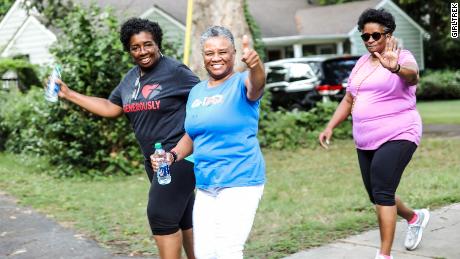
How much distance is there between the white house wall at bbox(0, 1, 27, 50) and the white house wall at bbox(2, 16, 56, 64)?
1802mm

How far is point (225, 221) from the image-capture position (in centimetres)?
356

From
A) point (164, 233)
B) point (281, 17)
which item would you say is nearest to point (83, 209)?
point (164, 233)

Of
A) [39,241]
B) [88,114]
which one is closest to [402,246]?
[39,241]

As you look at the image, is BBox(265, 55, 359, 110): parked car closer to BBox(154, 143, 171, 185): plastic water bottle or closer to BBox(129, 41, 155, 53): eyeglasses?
BBox(129, 41, 155, 53): eyeglasses

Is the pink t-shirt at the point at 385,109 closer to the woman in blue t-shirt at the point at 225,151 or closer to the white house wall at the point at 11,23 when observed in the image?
the woman in blue t-shirt at the point at 225,151

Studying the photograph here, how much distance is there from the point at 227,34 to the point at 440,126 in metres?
12.4

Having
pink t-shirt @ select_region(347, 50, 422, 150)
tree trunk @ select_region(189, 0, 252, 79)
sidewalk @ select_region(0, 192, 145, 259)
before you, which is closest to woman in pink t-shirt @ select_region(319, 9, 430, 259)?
pink t-shirt @ select_region(347, 50, 422, 150)

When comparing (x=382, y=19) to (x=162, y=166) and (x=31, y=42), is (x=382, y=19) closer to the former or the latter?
(x=162, y=166)

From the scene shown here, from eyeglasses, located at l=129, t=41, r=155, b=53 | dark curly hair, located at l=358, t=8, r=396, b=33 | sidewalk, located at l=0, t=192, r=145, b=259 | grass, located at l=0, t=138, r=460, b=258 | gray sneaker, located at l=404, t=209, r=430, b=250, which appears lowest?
grass, located at l=0, t=138, r=460, b=258

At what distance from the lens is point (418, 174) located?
27.6 ft

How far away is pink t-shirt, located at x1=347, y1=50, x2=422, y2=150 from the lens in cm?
443

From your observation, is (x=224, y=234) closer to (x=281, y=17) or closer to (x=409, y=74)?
(x=409, y=74)

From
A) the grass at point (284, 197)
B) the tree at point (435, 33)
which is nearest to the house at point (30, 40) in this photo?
the grass at point (284, 197)

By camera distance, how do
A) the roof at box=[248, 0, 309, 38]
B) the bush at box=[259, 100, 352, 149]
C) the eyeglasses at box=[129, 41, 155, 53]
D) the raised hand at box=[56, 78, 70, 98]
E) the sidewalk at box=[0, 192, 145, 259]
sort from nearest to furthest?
the eyeglasses at box=[129, 41, 155, 53], the raised hand at box=[56, 78, 70, 98], the sidewalk at box=[0, 192, 145, 259], the bush at box=[259, 100, 352, 149], the roof at box=[248, 0, 309, 38]
